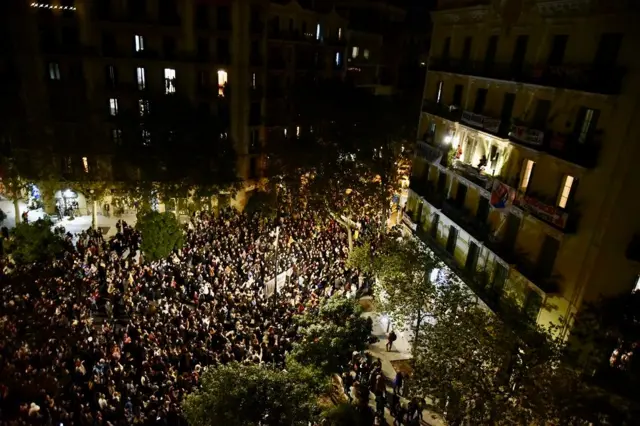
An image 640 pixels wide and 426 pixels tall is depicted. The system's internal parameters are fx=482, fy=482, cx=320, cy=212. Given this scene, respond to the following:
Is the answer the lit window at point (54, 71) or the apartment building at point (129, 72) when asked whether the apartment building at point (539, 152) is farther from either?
the lit window at point (54, 71)

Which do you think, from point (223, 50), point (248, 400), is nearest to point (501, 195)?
point (248, 400)

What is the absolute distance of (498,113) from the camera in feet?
79.5

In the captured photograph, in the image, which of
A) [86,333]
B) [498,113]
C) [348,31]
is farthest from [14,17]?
[498,113]

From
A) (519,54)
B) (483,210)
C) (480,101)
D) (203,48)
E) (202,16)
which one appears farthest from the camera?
(203,48)

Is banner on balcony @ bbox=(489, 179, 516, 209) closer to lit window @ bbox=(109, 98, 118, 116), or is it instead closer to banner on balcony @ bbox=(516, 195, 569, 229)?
banner on balcony @ bbox=(516, 195, 569, 229)

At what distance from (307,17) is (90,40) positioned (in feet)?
61.4

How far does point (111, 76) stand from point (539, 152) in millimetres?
31525

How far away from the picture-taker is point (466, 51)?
27.4m

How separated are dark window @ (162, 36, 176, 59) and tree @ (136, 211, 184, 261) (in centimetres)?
1541

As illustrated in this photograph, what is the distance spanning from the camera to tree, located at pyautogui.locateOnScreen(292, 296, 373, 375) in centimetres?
1892

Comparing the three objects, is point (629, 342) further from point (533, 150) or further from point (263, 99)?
point (263, 99)

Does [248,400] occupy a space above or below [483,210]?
below

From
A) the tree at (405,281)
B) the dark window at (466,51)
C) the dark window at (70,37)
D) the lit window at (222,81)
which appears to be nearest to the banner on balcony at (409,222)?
the tree at (405,281)

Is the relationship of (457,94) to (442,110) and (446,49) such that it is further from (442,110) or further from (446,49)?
(446,49)
